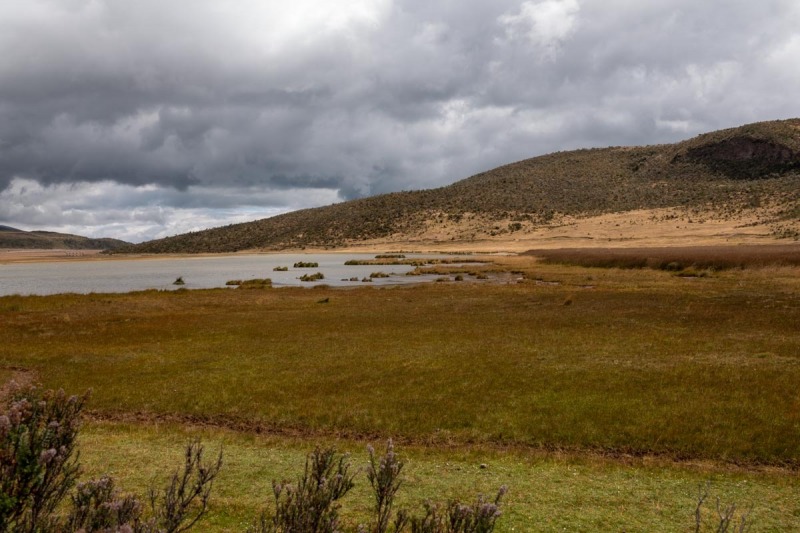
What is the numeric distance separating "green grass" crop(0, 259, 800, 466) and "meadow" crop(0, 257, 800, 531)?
10 cm

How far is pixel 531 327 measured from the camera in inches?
1140

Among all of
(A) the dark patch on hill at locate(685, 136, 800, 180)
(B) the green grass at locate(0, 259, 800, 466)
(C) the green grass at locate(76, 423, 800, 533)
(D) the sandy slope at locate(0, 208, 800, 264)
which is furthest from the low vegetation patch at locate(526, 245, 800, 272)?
(A) the dark patch on hill at locate(685, 136, 800, 180)

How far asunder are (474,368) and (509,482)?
9519 mm

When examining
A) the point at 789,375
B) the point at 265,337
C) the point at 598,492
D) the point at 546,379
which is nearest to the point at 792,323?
the point at 789,375

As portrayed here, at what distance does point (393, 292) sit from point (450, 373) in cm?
3300

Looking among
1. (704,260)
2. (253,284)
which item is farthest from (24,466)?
(704,260)

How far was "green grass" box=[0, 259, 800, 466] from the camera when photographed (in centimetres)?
1435

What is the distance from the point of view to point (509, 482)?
10.9 metres

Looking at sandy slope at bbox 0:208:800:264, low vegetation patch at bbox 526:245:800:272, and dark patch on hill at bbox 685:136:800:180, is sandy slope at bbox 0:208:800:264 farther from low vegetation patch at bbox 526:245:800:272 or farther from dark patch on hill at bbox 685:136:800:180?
dark patch on hill at bbox 685:136:800:180


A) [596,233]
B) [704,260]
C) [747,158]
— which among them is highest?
[747,158]

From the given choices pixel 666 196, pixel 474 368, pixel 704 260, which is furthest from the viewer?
pixel 666 196

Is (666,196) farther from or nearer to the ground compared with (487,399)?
farther from the ground

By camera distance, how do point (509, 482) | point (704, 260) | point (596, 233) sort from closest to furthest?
1. point (509, 482)
2. point (704, 260)
3. point (596, 233)

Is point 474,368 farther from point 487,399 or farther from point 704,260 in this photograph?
point 704,260
